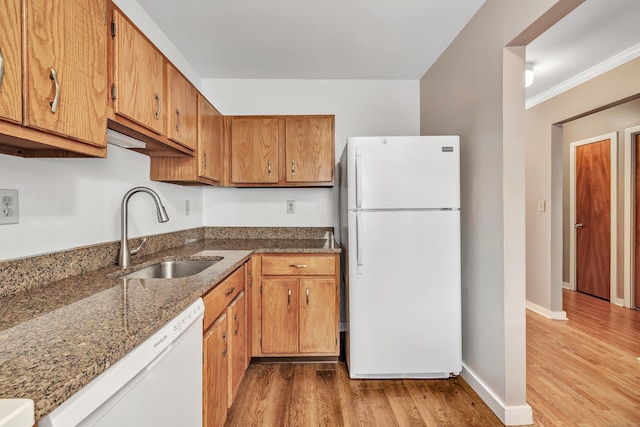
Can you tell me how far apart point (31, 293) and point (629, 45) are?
162 inches

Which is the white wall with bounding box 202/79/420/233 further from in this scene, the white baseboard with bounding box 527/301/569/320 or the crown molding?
the white baseboard with bounding box 527/301/569/320

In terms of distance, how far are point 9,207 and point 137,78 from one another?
728mm

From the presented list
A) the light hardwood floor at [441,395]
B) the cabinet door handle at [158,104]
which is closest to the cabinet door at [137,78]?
the cabinet door handle at [158,104]

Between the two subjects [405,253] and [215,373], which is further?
[405,253]

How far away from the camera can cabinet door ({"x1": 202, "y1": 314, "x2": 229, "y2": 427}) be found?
50.8 inches

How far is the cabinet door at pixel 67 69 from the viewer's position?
0.85 metres

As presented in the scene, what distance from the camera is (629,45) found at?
2.42 metres

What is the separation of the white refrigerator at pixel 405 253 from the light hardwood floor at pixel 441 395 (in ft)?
0.55

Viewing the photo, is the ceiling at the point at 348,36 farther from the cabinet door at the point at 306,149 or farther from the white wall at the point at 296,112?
the cabinet door at the point at 306,149

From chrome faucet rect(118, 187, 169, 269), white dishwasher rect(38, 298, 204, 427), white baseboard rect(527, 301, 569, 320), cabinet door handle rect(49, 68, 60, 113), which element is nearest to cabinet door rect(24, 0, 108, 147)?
cabinet door handle rect(49, 68, 60, 113)

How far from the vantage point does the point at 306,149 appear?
262cm

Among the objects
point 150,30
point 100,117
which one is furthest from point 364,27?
point 100,117

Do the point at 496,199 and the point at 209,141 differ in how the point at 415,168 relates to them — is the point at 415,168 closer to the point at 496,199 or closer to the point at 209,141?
the point at 496,199

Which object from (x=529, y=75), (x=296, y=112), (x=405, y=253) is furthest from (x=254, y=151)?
(x=529, y=75)
